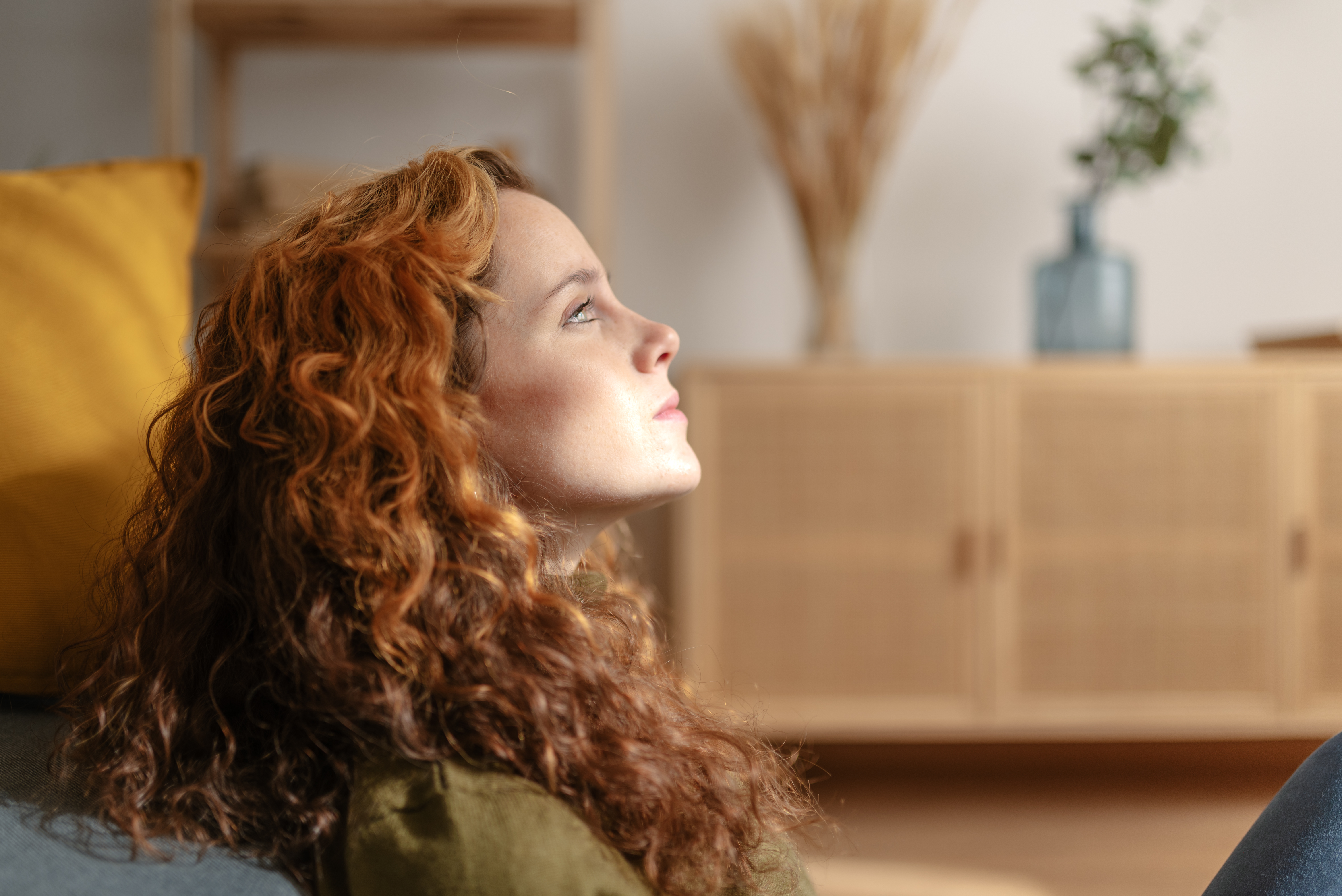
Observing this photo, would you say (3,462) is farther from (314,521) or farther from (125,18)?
(125,18)

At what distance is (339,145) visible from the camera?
219 centimetres

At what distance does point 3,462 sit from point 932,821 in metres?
1.75

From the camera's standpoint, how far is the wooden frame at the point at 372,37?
1.79 metres

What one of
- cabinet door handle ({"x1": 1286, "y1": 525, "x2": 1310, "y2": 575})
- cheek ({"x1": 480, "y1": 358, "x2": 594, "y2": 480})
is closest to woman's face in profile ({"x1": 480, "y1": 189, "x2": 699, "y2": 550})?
cheek ({"x1": 480, "y1": 358, "x2": 594, "y2": 480})

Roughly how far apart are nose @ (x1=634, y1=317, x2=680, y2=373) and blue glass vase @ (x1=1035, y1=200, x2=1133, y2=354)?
1434 mm

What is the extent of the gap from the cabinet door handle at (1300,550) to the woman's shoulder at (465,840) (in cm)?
183

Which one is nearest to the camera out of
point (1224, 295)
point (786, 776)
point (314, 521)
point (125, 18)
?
point (314, 521)

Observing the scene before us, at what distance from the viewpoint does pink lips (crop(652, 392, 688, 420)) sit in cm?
79

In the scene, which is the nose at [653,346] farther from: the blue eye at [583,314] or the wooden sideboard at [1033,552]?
the wooden sideboard at [1033,552]

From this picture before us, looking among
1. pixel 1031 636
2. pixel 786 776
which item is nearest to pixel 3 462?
pixel 786 776

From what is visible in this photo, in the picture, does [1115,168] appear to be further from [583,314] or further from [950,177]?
[583,314]

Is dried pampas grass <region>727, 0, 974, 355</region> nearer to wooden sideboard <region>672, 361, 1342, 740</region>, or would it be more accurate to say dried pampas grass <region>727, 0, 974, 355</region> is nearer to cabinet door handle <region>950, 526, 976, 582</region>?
wooden sideboard <region>672, 361, 1342, 740</region>

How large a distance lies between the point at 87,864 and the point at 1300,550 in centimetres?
209

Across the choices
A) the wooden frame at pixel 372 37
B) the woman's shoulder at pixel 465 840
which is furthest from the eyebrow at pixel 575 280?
the wooden frame at pixel 372 37
